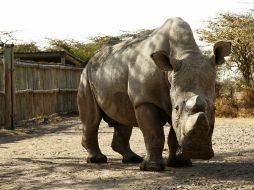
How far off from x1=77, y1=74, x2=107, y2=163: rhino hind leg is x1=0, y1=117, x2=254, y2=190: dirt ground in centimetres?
18

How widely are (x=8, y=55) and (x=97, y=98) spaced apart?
643 cm

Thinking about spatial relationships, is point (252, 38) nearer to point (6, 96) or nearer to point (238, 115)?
point (238, 115)

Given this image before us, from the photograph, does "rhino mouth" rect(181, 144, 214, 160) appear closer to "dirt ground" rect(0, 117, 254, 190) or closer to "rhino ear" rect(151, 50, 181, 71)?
"dirt ground" rect(0, 117, 254, 190)

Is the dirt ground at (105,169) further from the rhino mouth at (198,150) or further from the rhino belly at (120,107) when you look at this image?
the rhino belly at (120,107)

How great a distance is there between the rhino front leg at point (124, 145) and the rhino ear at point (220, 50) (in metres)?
2.14

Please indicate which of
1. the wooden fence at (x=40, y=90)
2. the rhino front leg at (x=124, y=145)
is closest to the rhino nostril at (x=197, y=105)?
the rhino front leg at (x=124, y=145)

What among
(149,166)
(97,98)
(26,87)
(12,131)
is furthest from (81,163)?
(26,87)

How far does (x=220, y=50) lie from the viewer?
19.6 ft

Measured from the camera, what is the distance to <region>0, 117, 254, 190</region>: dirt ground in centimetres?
564

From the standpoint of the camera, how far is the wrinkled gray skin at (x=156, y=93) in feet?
17.5

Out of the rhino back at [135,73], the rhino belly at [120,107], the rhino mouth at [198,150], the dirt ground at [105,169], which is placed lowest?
the dirt ground at [105,169]

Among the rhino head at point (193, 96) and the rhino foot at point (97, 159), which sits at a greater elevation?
the rhino head at point (193, 96)

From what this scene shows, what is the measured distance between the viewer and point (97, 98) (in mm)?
7344

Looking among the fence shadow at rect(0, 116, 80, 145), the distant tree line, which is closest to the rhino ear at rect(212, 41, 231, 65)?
the fence shadow at rect(0, 116, 80, 145)
